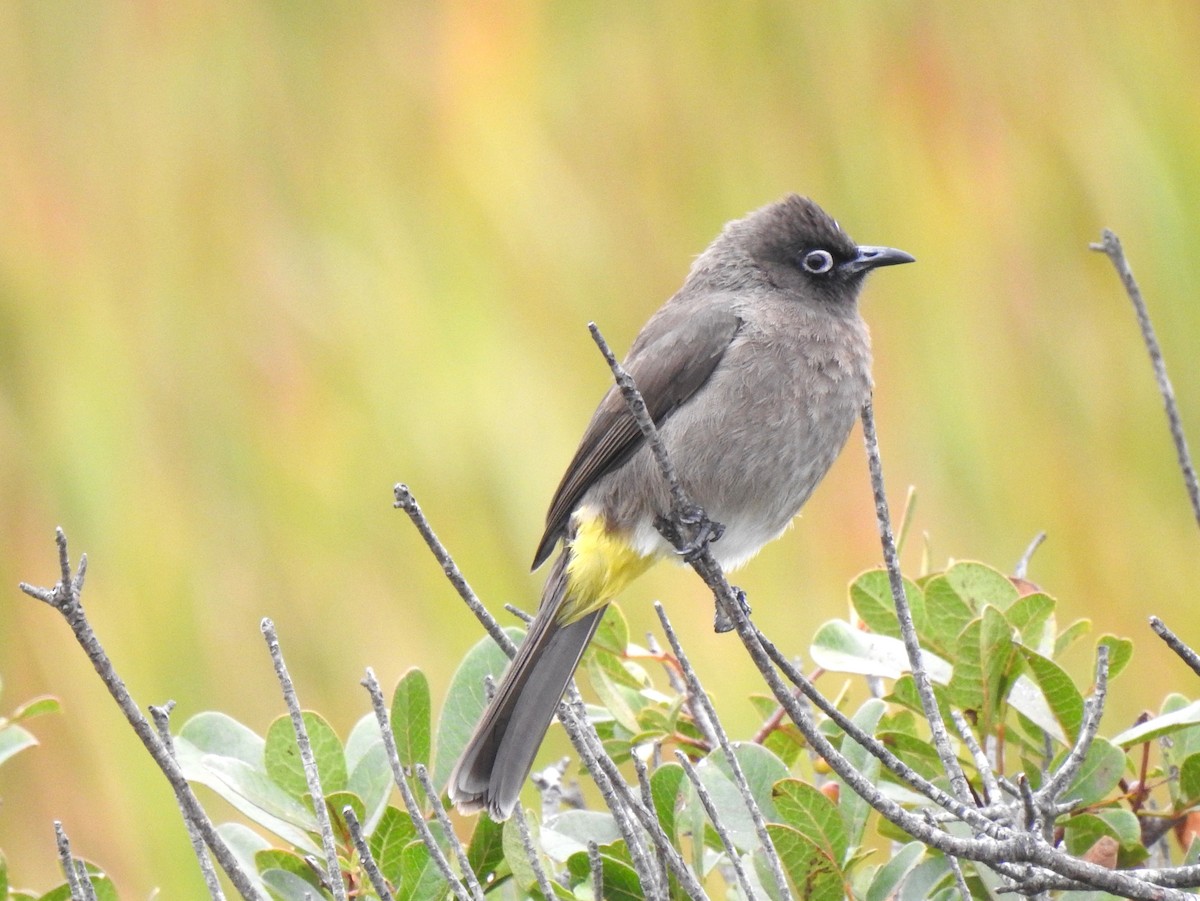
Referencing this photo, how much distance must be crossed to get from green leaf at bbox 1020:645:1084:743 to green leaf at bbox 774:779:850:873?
11.5 inches

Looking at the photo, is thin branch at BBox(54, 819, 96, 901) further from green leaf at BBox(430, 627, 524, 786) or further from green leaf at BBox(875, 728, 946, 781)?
green leaf at BBox(875, 728, 946, 781)

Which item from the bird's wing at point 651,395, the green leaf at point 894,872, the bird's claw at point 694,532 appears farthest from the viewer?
the bird's wing at point 651,395

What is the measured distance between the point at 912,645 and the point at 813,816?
22 centimetres

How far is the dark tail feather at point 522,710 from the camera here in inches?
81.4

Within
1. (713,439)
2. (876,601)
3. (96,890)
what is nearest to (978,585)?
(876,601)

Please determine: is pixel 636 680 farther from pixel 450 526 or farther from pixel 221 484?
pixel 221 484

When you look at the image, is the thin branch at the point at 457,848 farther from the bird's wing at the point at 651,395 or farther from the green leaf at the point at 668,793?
the bird's wing at the point at 651,395

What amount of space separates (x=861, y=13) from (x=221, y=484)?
2.33m

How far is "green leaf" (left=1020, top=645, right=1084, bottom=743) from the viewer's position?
1.62m

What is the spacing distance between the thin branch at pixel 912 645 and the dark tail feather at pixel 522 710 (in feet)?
1.98

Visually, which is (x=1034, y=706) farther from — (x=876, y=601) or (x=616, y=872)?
(x=616, y=872)

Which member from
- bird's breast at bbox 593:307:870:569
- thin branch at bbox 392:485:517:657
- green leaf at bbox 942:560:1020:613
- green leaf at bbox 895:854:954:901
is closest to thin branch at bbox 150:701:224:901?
thin branch at bbox 392:485:517:657

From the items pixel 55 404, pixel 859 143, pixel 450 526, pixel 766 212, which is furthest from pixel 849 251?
pixel 55 404

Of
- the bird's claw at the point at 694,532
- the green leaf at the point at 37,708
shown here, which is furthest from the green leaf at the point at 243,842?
the bird's claw at the point at 694,532
